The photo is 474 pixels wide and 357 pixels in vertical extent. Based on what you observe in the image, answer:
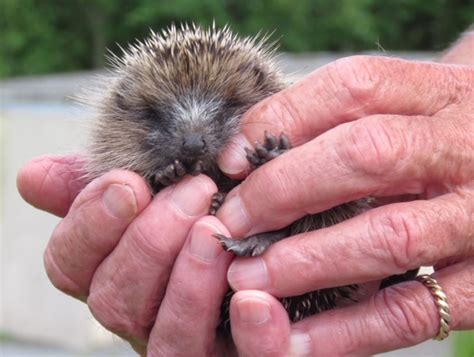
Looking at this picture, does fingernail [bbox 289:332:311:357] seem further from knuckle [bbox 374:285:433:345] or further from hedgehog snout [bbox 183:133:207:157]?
hedgehog snout [bbox 183:133:207:157]

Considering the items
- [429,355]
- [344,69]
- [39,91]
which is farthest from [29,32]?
[344,69]

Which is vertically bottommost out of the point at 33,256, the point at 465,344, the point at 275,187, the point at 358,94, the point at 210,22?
the point at 33,256

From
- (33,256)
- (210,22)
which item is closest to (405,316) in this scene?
(33,256)

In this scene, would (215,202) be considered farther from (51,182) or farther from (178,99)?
(51,182)

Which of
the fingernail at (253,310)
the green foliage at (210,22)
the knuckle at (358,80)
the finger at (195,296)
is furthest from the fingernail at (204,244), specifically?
the green foliage at (210,22)

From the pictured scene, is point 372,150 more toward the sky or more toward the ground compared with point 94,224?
more toward the sky

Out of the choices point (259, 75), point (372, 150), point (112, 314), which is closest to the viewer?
point (372, 150)

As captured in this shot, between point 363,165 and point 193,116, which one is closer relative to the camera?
point 363,165
